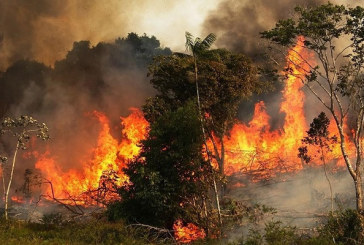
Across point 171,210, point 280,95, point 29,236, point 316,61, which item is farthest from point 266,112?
point 29,236

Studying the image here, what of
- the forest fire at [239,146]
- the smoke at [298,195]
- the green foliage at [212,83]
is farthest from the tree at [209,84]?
the forest fire at [239,146]

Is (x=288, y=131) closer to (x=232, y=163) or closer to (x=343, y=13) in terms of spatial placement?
(x=232, y=163)

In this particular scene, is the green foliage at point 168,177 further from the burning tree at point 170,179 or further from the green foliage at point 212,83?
the green foliage at point 212,83

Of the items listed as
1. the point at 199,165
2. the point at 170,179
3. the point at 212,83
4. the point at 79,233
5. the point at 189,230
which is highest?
the point at 212,83

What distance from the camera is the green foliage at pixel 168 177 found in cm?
1892

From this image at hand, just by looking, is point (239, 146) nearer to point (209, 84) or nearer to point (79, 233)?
point (209, 84)

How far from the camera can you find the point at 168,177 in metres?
19.4

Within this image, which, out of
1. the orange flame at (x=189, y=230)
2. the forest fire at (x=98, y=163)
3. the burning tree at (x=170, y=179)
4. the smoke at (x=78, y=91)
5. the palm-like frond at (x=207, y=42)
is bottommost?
the orange flame at (x=189, y=230)

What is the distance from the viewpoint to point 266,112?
46000mm

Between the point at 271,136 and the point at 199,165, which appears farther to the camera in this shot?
the point at 271,136

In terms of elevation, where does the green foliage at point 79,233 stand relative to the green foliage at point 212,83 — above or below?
below

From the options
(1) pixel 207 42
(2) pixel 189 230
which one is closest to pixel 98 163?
(2) pixel 189 230

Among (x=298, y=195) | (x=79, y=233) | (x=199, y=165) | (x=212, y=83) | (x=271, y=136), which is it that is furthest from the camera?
(x=271, y=136)

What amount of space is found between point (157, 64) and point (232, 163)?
16765 millimetres
